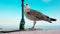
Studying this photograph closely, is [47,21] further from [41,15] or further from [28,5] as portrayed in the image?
[28,5]

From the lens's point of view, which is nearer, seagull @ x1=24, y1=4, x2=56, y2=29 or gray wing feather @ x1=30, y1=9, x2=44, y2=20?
seagull @ x1=24, y1=4, x2=56, y2=29

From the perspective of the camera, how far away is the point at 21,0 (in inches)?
428

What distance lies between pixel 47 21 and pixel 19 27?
165 centimetres

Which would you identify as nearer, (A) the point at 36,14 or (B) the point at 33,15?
(B) the point at 33,15

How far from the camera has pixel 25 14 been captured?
34.9 feet

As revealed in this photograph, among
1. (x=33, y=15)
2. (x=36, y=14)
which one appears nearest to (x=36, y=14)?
(x=36, y=14)

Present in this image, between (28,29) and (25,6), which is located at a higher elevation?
(25,6)

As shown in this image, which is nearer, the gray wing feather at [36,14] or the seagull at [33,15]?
the seagull at [33,15]

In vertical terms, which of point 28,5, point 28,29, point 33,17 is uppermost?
point 28,5

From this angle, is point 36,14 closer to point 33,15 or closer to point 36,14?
point 36,14

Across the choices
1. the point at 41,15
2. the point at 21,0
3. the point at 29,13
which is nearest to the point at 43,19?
the point at 41,15

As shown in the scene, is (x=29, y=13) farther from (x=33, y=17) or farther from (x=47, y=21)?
(x=47, y=21)

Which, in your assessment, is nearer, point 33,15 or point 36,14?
point 33,15

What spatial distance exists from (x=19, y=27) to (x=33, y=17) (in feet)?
3.50
